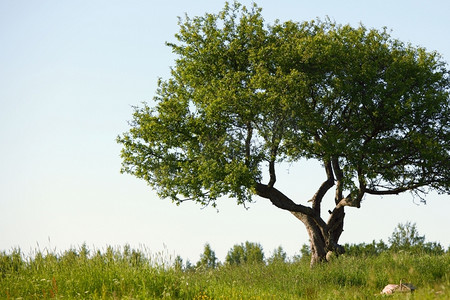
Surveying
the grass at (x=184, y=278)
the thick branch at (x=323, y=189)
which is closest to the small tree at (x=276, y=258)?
the grass at (x=184, y=278)

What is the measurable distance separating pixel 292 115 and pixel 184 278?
10.6 m

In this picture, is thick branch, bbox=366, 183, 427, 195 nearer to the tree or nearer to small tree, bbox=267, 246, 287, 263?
the tree

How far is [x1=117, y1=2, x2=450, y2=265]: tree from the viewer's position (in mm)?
22359

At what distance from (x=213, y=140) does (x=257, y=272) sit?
6.55m

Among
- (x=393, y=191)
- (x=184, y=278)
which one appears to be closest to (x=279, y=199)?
(x=393, y=191)

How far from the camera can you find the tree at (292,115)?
2236cm

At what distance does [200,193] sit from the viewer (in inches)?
906

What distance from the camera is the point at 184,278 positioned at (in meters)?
13.6

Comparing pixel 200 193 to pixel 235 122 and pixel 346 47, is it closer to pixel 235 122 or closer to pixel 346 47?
pixel 235 122

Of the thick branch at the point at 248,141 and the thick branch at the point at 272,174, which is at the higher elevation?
the thick branch at the point at 248,141

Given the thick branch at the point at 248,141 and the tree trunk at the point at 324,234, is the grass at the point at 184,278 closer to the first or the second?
the tree trunk at the point at 324,234

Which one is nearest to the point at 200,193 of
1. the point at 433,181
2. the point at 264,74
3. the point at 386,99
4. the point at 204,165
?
the point at 204,165

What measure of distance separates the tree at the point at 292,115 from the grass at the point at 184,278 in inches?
168

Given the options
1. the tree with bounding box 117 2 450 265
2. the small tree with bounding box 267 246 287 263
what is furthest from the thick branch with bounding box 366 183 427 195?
the small tree with bounding box 267 246 287 263
